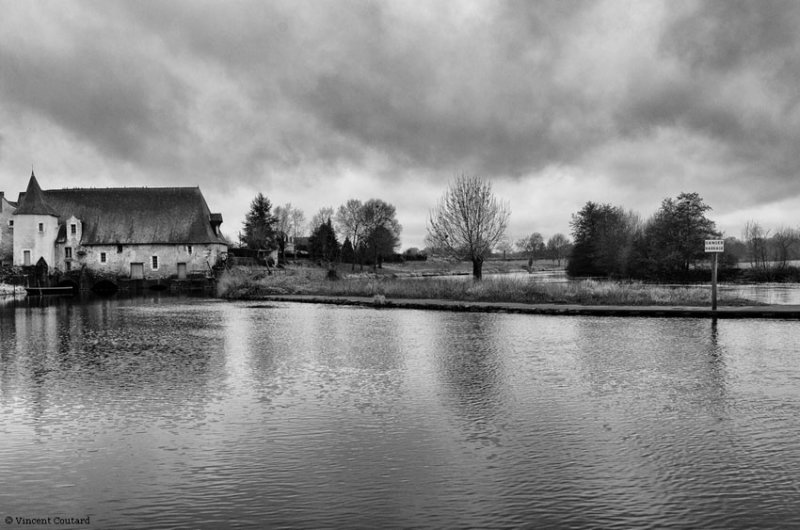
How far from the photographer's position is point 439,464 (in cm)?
650

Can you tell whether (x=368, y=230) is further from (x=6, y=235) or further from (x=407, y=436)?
(x=407, y=436)

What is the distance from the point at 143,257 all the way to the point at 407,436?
201 ft

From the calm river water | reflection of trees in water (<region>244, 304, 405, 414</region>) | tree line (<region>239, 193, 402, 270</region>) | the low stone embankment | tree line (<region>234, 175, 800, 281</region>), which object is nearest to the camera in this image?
the calm river water

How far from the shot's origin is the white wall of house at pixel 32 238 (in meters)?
60.3

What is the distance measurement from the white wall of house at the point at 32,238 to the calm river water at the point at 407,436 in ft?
171

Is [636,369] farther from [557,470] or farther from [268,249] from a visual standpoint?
[268,249]

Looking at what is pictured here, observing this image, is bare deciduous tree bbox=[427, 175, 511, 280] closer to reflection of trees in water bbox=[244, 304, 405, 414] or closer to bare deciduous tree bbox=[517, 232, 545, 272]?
reflection of trees in water bbox=[244, 304, 405, 414]

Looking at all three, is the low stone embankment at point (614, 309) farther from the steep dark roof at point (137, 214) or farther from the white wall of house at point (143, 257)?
the steep dark roof at point (137, 214)

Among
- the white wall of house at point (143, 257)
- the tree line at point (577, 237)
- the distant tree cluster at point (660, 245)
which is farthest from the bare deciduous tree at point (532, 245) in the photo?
the white wall of house at point (143, 257)

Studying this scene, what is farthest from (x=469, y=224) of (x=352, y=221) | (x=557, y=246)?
(x=557, y=246)

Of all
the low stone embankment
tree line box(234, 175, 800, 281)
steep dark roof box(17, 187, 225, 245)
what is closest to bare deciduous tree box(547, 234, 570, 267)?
tree line box(234, 175, 800, 281)

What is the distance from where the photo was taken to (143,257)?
6291 cm

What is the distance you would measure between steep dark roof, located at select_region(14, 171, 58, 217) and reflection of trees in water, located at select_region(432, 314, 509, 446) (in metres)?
55.6

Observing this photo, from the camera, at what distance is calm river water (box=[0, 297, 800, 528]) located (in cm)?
545
